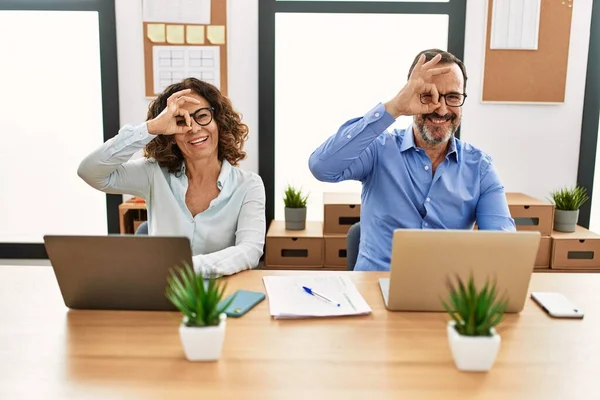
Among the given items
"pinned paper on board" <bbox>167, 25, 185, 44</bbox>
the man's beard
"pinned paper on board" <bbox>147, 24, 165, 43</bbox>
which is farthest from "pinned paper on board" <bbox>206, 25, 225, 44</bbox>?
the man's beard

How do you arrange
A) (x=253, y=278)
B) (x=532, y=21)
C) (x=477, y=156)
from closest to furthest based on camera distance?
(x=253, y=278), (x=477, y=156), (x=532, y=21)

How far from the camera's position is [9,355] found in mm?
1153

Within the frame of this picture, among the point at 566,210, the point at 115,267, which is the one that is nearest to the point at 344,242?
the point at 566,210

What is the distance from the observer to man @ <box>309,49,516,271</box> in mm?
1993

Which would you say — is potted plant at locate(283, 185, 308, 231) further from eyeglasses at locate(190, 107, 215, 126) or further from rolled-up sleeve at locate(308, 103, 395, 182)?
eyeglasses at locate(190, 107, 215, 126)

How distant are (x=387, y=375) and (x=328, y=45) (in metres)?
2.91

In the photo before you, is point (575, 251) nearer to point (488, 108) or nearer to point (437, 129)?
point (488, 108)

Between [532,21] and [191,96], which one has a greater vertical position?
[532,21]

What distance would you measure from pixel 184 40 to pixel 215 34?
0.68 ft

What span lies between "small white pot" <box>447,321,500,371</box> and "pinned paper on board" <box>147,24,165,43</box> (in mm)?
2990

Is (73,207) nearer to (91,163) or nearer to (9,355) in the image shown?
(91,163)

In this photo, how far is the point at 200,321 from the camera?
3.57 ft

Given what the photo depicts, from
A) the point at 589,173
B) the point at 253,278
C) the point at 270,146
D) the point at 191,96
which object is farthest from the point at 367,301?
the point at 589,173

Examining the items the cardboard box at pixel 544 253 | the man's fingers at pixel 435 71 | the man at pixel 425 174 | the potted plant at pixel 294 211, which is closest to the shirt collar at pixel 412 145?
the man at pixel 425 174
